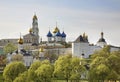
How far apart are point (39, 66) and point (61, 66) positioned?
2.35 meters

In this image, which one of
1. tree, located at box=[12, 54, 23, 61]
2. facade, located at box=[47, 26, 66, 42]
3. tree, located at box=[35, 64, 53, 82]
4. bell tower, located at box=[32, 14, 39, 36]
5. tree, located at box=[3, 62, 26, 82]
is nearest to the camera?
tree, located at box=[35, 64, 53, 82]

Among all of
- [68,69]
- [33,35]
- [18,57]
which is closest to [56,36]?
[33,35]

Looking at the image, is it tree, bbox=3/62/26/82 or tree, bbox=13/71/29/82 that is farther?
tree, bbox=3/62/26/82

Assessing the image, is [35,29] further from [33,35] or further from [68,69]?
[68,69]

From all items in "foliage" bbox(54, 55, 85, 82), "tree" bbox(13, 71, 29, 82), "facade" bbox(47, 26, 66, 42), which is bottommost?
"tree" bbox(13, 71, 29, 82)

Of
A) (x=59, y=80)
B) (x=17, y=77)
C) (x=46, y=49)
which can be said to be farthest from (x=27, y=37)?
(x=17, y=77)

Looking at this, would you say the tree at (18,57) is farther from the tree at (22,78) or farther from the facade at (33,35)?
the facade at (33,35)

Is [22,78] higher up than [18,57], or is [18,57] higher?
[18,57]

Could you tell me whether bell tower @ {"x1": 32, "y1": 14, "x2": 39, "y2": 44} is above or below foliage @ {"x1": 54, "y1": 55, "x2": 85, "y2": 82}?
above

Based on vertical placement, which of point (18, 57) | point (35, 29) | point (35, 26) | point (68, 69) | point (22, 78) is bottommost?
point (22, 78)

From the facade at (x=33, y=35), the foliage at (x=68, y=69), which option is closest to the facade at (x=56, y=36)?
the facade at (x=33, y=35)

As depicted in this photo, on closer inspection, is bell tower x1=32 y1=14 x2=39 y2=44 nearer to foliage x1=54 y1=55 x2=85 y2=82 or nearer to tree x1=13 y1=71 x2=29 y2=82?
foliage x1=54 y1=55 x2=85 y2=82

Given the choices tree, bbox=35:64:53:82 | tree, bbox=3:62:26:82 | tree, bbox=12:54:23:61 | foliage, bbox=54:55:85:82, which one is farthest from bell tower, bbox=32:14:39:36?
tree, bbox=35:64:53:82

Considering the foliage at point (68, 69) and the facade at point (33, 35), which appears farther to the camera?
the facade at point (33, 35)
